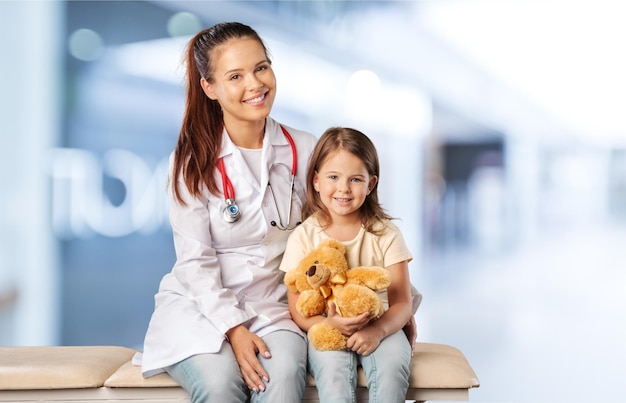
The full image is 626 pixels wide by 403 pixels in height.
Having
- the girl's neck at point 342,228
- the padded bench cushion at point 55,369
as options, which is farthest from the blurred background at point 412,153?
the padded bench cushion at point 55,369

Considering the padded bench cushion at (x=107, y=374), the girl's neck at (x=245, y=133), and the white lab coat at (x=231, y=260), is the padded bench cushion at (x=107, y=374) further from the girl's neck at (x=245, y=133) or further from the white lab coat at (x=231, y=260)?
the girl's neck at (x=245, y=133)

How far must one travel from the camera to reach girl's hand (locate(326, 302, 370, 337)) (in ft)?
6.45

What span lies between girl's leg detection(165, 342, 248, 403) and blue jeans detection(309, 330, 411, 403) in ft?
0.63

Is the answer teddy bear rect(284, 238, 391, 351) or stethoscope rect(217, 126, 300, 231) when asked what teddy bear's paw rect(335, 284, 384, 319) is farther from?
stethoscope rect(217, 126, 300, 231)

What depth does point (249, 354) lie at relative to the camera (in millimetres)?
2031

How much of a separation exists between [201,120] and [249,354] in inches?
26.7

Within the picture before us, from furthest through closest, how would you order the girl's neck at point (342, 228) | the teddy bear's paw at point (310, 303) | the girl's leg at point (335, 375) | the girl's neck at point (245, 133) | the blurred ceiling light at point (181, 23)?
the blurred ceiling light at point (181, 23), the girl's neck at point (245, 133), the girl's neck at point (342, 228), the teddy bear's paw at point (310, 303), the girl's leg at point (335, 375)

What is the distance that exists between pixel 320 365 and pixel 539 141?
108 inches

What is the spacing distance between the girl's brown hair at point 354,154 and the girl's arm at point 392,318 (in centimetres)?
13

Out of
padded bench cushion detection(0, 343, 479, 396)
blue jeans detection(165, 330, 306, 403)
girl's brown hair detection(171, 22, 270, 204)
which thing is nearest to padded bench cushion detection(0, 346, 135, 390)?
padded bench cushion detection(0, 343, 479, 396)

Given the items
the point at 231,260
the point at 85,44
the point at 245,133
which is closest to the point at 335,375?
the point at 231,260

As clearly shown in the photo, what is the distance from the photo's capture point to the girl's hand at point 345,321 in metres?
1.96

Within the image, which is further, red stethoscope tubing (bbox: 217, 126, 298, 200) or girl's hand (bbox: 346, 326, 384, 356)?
red stethoscope tubing (bbox: 217, 126, 298, 200)

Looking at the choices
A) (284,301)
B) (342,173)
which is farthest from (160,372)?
(342,173)
